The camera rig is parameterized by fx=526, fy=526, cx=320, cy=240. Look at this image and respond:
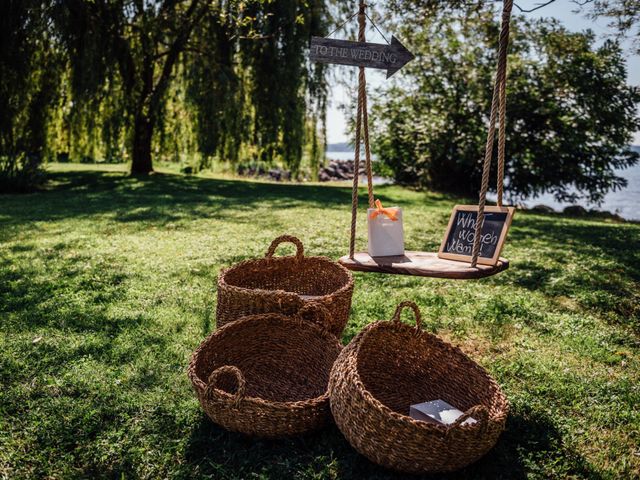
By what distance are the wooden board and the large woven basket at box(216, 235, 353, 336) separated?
147mm

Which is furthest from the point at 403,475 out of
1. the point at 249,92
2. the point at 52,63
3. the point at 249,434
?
the point at 52,63

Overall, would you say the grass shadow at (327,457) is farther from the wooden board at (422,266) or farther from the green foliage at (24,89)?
the green foliage at (24,89)

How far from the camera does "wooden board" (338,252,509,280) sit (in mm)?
2713

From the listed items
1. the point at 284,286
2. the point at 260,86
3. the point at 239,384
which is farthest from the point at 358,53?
the point at 260,86

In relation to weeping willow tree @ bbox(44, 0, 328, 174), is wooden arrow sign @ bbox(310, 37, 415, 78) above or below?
below

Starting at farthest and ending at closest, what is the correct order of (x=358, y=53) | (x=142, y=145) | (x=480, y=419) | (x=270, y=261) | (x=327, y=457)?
1. (x=142, y=145)
2. (x=270, y=261)
3. (x=358, y=53)
4. (x=327, y=457)
5. (x=480, y=419)

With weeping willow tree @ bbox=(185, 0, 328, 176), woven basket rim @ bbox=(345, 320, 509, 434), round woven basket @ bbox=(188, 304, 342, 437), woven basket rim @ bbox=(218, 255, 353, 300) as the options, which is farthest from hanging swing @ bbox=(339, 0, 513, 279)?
weeping willow tree @ bbox=(185, 0, 328, 176)

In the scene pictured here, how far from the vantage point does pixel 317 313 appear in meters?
2.94

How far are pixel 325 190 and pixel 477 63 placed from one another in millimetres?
5029

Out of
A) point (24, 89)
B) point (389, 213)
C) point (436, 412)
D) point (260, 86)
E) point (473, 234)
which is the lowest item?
point (436, 412)

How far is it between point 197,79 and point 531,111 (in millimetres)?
7802

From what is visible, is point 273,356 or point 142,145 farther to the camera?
point 142,145

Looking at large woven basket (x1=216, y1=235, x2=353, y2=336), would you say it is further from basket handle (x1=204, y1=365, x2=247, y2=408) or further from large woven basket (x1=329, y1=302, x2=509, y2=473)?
basket handle (x1=204, y1=365, x2=247, y2=408)

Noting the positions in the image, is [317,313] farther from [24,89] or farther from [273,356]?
[24,89]
